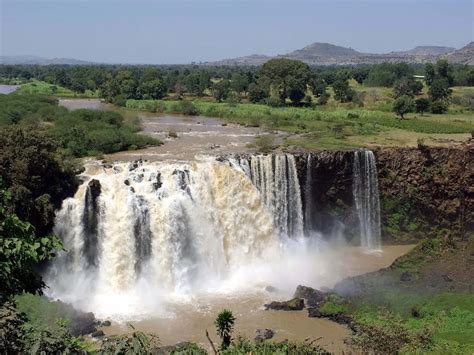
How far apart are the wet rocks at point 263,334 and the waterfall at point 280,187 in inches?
340

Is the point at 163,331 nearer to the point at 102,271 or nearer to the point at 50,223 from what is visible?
the point at 102,271

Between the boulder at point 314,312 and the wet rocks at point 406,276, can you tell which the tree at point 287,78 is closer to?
the wet rocks at point 406,276

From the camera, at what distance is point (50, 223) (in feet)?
74.9

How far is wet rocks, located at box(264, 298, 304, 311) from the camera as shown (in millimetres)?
21500

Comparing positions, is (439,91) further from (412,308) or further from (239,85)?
(412,308)

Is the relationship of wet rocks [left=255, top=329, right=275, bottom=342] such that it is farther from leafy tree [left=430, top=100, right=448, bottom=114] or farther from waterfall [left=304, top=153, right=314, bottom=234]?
leafy tree [left=430, top=100, right=448, bottom=114]

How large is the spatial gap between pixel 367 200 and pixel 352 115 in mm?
24509

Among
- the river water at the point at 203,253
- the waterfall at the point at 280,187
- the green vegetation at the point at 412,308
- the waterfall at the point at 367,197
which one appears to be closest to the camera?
the green vegetation at the point at 412,308

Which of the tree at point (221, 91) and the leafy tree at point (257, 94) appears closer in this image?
the leafy tree at point (257, 94)

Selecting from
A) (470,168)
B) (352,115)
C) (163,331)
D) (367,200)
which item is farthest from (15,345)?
(352,115)

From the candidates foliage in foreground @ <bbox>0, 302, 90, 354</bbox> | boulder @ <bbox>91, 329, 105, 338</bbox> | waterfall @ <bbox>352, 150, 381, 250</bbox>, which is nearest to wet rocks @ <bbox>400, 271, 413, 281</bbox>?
waterfall @ <bbox>352, 150, 381, 250</bbox>

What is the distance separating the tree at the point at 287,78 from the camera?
63594mm

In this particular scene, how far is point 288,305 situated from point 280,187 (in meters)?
7.83

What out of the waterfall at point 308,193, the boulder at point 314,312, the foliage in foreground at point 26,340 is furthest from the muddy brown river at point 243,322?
the foliage in foreground at point 26,340
